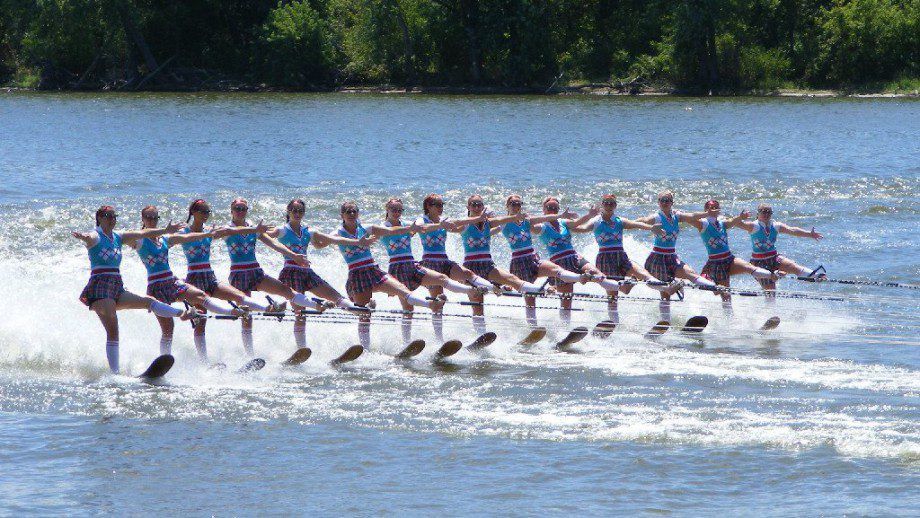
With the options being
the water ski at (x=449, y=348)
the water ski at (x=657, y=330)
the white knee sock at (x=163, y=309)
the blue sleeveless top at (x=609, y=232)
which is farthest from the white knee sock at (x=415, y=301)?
the water ski at (x=657, y=330)

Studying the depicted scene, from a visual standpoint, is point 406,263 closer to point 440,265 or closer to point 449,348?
point 440,265

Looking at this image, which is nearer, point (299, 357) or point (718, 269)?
point (299, 357)

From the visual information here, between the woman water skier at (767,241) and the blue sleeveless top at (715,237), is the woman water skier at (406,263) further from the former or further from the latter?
the woman water skier at (767,241)

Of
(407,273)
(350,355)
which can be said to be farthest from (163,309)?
(407,273)

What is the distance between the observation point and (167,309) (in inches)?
484

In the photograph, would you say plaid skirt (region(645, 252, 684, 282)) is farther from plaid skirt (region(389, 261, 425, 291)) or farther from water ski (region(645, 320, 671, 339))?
plaid skirt (region(389, 261, 425, 291))

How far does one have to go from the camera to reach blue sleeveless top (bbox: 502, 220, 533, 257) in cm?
1473

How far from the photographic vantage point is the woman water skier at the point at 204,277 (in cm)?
1269

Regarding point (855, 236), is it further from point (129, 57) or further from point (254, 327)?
point (129, 57)

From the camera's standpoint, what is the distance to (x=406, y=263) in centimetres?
1395

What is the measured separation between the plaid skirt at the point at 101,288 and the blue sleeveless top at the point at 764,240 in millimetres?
7847

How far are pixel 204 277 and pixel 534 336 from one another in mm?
3884

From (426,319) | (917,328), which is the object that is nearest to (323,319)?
(426,319)

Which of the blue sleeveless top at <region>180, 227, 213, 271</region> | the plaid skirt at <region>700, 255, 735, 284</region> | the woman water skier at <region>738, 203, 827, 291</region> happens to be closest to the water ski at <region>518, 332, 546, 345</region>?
the plaid skirt at <region>700, 255, 735, 284</region>
